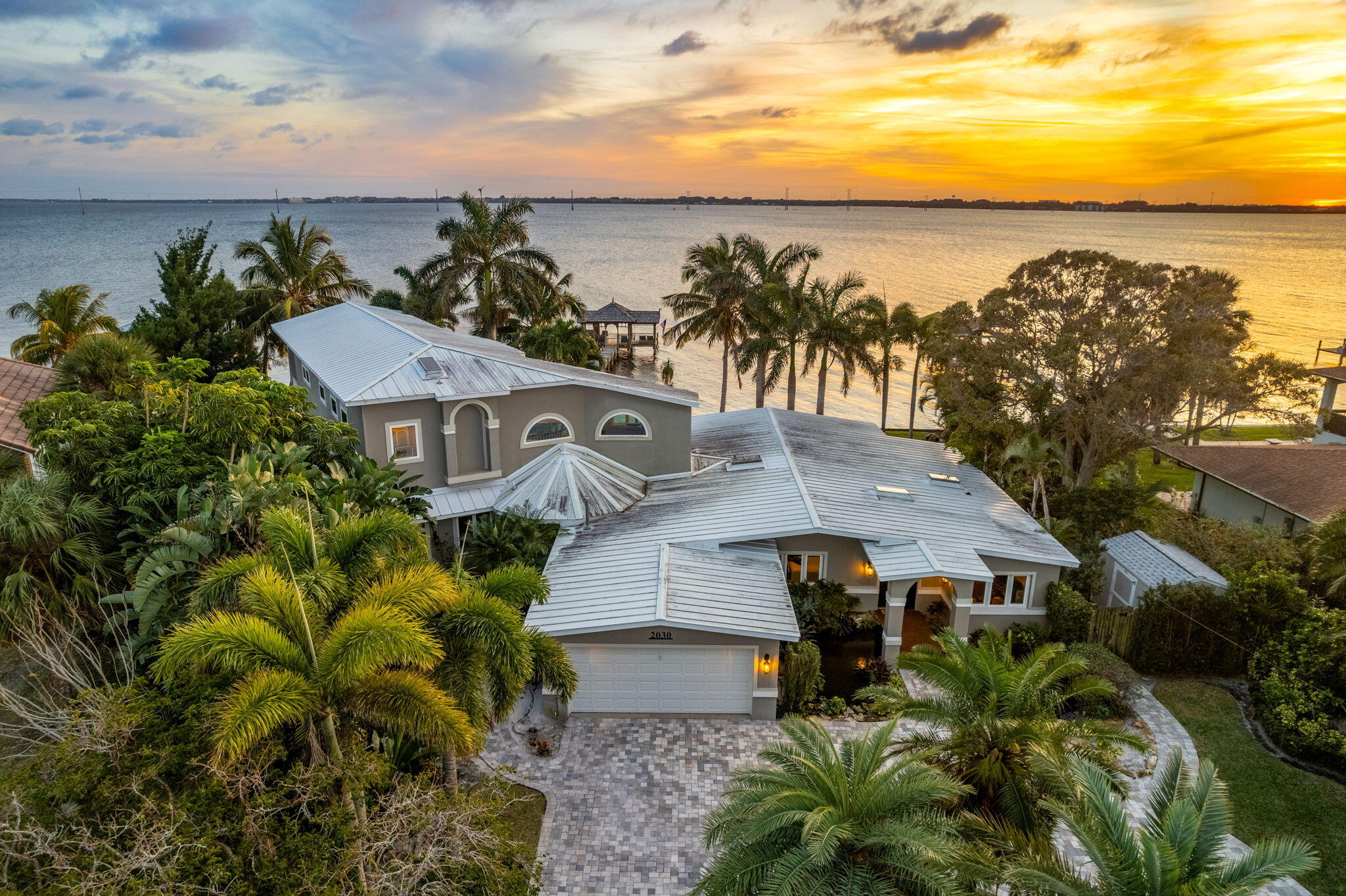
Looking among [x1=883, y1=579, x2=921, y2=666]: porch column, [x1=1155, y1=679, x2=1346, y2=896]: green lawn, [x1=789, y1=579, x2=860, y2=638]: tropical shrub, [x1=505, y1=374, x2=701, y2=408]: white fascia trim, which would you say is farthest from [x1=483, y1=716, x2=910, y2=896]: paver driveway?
[x1=505, y1=374, x2=701, y2=408]: white fascia trim

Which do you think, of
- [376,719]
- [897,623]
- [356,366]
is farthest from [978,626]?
[356,366]

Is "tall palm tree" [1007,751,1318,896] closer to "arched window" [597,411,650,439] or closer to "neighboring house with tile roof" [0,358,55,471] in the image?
"arched window" [597,411,650,439]

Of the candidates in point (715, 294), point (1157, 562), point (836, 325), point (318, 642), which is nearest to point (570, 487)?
point (318, 642)

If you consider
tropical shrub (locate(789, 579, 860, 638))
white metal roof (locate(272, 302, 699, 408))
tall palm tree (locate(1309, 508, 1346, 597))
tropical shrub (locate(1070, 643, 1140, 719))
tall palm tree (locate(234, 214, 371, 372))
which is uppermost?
tall palm tree (locate(234, 214, 371, 372))

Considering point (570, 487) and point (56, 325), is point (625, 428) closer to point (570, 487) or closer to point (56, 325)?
point (570, 487)

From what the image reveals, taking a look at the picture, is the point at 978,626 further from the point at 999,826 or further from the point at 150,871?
the point at 150,871
